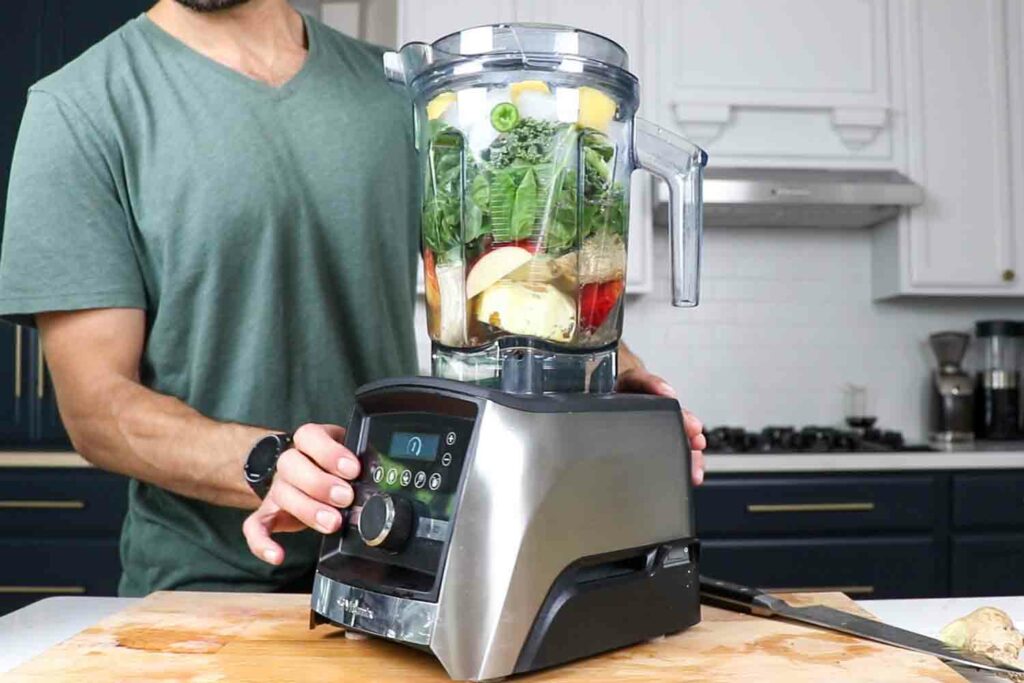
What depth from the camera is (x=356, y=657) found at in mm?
622

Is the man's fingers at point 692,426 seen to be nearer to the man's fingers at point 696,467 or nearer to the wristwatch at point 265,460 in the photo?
the man's fingers at point 696,467

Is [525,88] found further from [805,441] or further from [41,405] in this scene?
[41,405]

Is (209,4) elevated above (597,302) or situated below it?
above

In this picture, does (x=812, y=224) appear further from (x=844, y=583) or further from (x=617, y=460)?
(x=617, y=460)

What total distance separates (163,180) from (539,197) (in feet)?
1.55

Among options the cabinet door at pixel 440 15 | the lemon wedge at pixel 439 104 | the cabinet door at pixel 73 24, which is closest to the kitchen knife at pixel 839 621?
the lemon wedge at pixel 439 104

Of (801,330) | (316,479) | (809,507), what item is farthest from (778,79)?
(316,479)

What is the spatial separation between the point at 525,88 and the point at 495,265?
0.12 m

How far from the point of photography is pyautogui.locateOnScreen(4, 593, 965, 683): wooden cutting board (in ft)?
1.92

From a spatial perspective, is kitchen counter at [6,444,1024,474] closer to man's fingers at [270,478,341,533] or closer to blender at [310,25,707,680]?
blender at [310,25,707,680]

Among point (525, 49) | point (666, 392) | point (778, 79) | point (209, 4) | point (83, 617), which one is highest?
point (778, 79)

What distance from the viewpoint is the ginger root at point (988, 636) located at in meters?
0.71

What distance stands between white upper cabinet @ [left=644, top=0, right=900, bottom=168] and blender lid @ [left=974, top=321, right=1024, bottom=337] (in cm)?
53

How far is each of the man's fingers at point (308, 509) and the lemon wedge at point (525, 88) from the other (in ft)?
0.99
